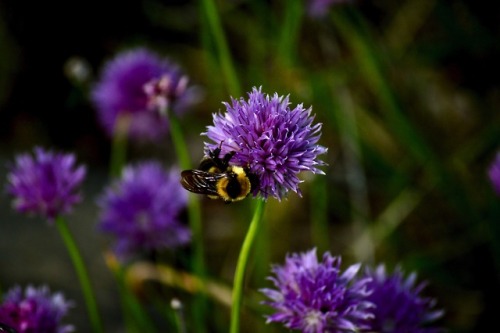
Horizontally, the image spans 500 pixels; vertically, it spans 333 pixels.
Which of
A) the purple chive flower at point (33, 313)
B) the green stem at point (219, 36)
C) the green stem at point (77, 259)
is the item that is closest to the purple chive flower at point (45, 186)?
the green stem at point (77, 259)

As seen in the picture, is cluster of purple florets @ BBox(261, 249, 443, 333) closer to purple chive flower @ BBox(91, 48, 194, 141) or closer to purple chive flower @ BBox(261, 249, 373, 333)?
purple chive flower @ BBox(261, 249, 373, 333)

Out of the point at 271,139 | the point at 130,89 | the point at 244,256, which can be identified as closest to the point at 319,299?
the point at 244,256

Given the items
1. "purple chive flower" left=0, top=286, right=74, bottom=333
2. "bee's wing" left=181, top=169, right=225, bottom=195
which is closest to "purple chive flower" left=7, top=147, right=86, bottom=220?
"purple chive flower" left=0, top=286, right=74, bottom=333

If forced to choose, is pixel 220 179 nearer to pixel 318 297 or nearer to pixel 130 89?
pixel 318 297

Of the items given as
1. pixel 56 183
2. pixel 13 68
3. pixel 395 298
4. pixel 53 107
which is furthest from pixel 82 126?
pixel 395 298

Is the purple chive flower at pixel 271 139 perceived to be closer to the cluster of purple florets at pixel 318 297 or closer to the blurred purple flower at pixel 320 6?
the cluster of purple florets at pixel 318 297
